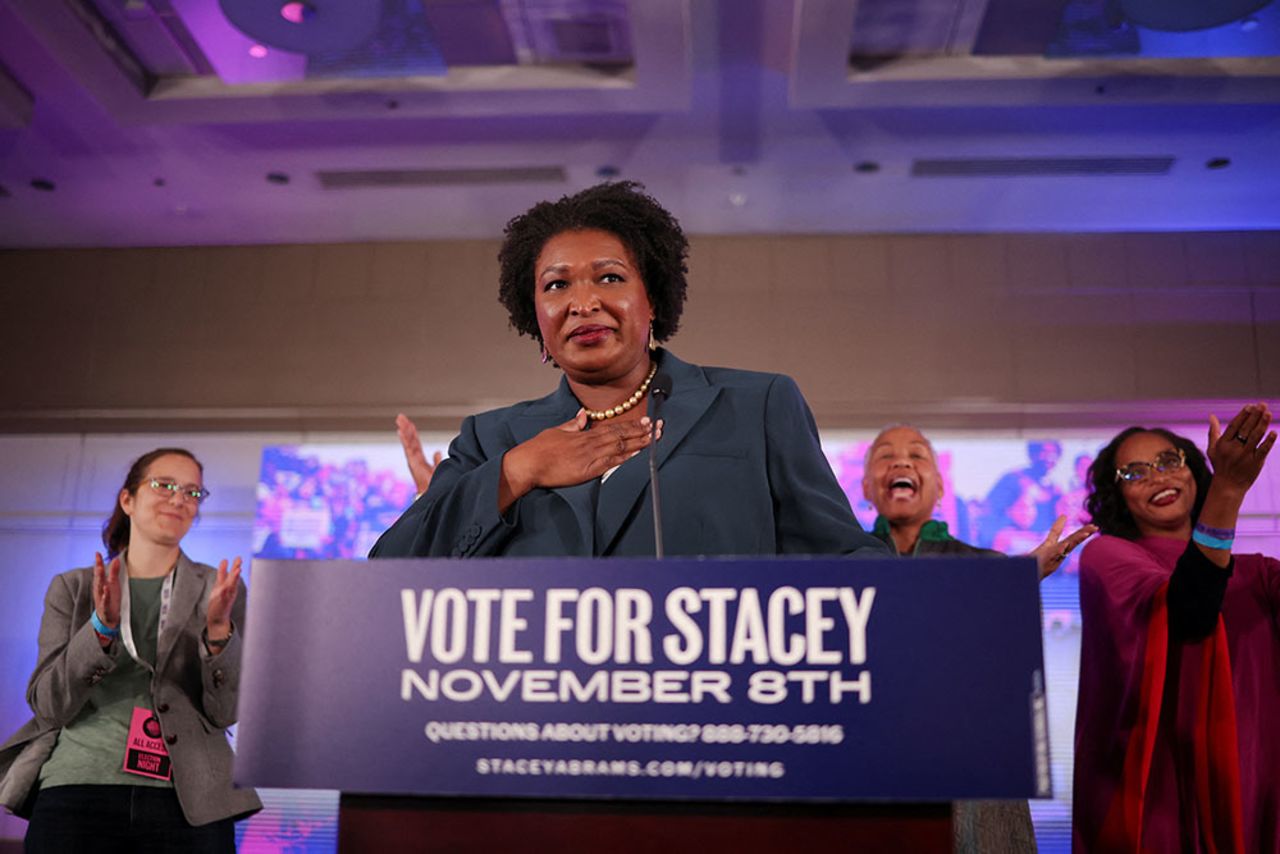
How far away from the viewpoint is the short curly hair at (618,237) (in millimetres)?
1851

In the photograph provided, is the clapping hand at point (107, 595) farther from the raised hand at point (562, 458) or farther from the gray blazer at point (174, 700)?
the raised hand at point (562, 458)

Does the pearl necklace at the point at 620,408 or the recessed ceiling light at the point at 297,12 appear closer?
the pearl necklace at the point at 620,408

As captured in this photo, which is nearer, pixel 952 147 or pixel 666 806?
pixel 666 806

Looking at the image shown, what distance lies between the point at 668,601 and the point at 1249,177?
533cm

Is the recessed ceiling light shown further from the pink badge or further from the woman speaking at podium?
the woman speaking at podium

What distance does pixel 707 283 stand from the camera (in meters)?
5.79

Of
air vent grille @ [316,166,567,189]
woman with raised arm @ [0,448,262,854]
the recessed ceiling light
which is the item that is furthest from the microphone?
air vent grille @ [316,166,567,189]

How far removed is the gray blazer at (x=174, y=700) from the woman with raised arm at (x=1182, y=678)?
2.28 metres

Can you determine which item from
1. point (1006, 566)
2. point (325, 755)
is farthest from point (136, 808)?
point (1006, 566)

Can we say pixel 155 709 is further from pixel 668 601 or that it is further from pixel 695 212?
pixel 695 212

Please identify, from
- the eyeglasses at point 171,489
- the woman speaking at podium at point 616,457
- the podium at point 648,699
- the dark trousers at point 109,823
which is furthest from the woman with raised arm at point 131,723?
the podium at point 648,699

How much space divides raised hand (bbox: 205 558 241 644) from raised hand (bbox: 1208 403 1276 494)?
247 centimetres

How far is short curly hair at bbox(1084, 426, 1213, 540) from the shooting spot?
317cm

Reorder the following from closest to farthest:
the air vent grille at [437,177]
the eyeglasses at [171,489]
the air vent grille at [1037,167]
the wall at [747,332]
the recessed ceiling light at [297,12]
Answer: the eyeglasses at [171,489], the recessed ceiling light at [297,12], the air vent grille at [1037,167], the air vent grille at [437,177], the wall at [747,332]
